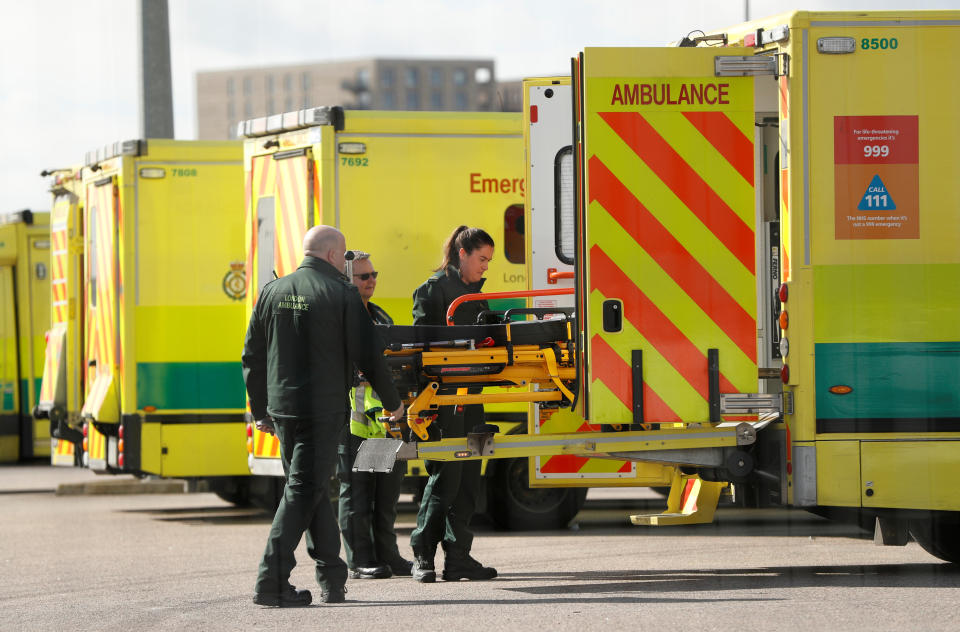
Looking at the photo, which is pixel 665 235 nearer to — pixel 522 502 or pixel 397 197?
pixel 397 197

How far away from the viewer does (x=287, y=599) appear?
735 centimetres

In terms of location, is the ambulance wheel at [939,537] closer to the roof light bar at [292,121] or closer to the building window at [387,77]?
the roof light bar at [292,121]

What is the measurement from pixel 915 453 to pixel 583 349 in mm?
1708

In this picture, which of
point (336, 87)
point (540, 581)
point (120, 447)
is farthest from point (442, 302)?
point (336, 87)

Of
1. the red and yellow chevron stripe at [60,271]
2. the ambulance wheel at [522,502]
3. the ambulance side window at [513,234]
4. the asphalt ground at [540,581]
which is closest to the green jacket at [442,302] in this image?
the asphalt ground at [540,581]

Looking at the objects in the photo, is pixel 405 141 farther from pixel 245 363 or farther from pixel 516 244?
pixel 245 363

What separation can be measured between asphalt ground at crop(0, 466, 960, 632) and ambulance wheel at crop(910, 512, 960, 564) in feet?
0.42

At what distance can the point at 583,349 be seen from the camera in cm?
774

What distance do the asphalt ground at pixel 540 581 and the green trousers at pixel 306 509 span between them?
18 cm

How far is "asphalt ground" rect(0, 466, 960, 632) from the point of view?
6.89 meters

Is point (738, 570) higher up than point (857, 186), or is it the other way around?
point (857, 186)

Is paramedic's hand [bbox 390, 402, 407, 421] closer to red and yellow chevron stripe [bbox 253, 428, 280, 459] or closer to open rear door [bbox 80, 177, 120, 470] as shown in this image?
red and yellow chevron stripe [bbox 253, 428, 280, 459]

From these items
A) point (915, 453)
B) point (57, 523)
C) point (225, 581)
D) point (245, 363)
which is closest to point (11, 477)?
point (57, 523)

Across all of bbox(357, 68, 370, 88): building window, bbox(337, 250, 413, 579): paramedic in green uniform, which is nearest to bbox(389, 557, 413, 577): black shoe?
bbox(337, 250, 413, 579): paramedic in green uniform
